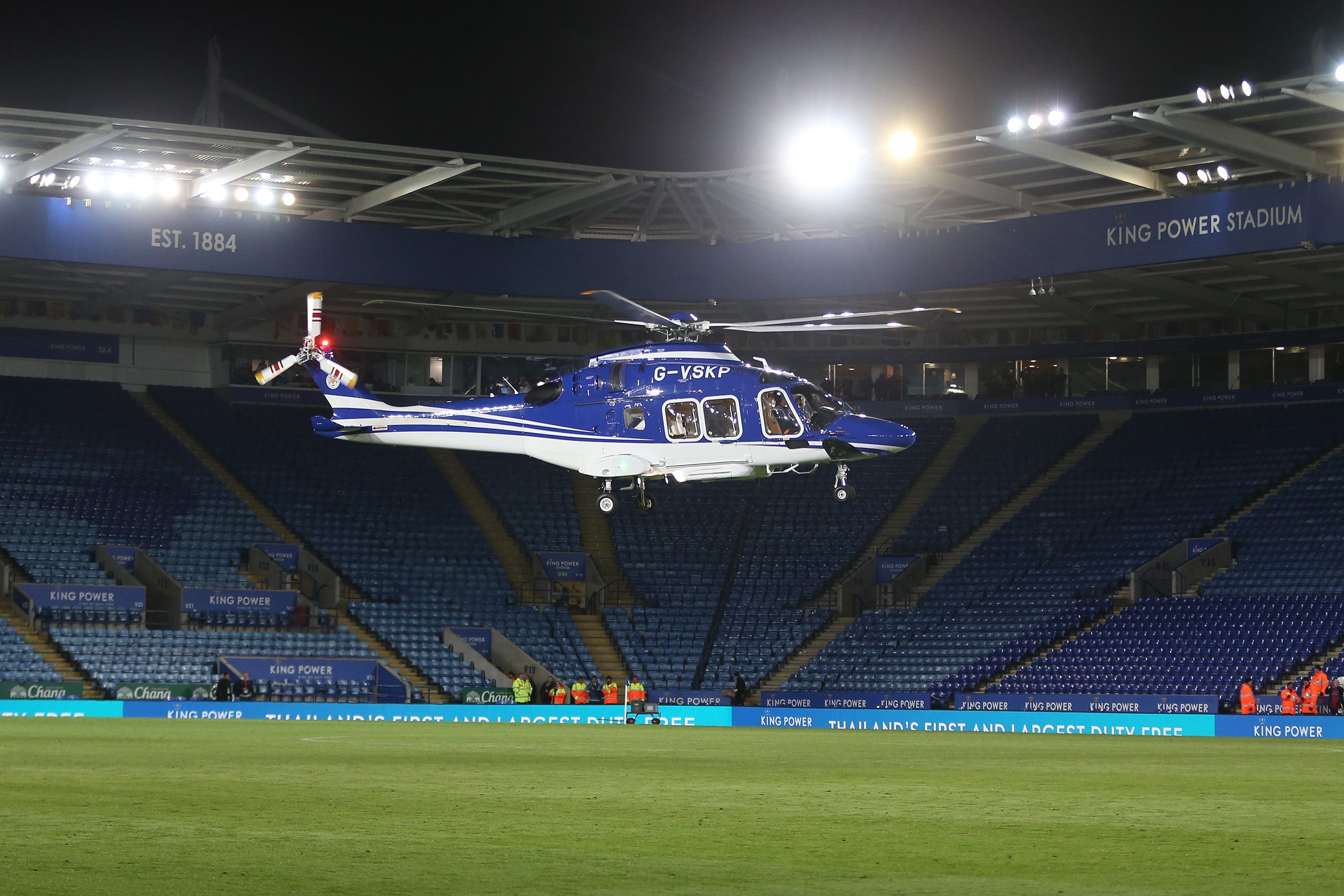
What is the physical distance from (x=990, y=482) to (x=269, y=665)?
25542mm

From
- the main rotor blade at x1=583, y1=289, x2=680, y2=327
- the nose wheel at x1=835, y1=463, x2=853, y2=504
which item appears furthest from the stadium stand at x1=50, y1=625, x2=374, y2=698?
the nose wheel at x1=835, y1=463, x2=853, y2=504

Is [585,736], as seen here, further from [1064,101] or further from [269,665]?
[1064,101]

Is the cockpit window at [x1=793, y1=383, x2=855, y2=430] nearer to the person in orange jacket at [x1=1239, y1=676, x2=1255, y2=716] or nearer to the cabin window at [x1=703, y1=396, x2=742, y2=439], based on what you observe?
the cabin window at [x1=703, y1=396, x2=742, y2=439]

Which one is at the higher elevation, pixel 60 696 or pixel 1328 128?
pixel 1328 128

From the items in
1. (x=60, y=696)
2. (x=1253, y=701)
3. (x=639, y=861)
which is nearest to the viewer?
(x=639, y=861)

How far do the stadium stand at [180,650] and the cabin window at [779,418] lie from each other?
65.9 feet

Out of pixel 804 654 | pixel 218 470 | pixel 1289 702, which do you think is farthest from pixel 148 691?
pixel 1289 702

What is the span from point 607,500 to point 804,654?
20.6 metres

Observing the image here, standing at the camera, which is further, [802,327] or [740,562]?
[740,562]

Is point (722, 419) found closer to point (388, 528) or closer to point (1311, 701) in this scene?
point (1311, 701)

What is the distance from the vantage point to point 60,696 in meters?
41.4

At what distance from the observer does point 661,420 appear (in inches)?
1192

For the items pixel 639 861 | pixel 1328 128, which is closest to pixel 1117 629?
pixel 1328 128

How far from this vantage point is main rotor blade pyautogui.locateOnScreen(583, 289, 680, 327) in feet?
98.2
